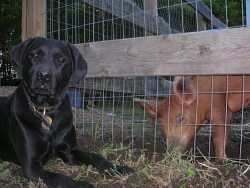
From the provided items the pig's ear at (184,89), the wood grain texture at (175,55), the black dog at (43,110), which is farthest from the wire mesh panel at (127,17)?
the black dog at (43,110)

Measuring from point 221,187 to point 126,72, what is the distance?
71.3 inches

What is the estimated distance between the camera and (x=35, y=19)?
481 centimetres

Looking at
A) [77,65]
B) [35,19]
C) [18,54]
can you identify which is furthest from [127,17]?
[18,54]

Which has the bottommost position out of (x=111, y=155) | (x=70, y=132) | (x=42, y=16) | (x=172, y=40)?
(x=111, y=155)

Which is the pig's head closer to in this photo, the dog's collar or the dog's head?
the dog's head

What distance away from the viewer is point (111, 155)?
365 centimetres

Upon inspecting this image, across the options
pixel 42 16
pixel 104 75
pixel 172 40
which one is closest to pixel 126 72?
pixel 104 75

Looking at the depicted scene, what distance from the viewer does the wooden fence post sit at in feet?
15.8

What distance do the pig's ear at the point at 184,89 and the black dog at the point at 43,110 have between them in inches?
52.2


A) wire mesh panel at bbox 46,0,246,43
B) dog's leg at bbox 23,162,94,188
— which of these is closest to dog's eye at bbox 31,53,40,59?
dog's leg at bbox 23,162,94,188

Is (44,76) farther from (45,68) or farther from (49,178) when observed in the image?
(49,178)

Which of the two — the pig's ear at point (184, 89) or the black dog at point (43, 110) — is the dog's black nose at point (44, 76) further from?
the pig's ear at point (184, 89)

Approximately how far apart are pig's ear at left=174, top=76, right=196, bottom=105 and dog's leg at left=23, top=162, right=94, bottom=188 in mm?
1984

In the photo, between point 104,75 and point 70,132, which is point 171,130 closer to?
point 104,75
